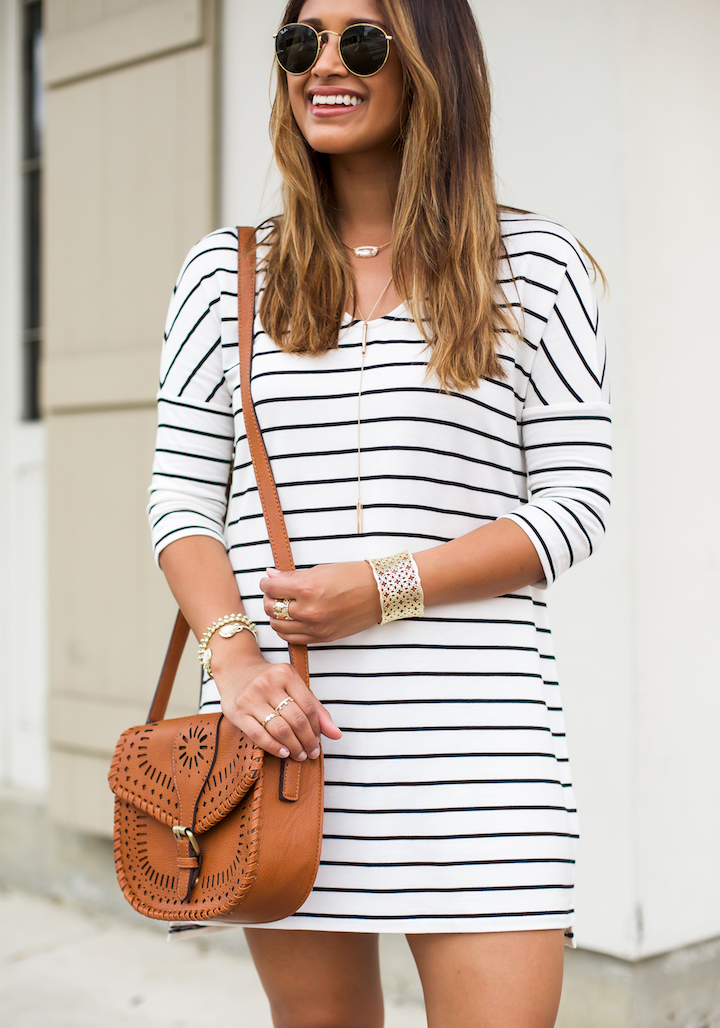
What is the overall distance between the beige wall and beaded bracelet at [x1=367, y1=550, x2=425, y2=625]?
192 cm

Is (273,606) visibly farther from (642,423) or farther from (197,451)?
(642,423)

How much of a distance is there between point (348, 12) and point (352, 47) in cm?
6

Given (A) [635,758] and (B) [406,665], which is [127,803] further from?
(A) [635,758]

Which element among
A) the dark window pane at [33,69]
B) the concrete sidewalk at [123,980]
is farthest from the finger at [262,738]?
the dark window pane at [33,69]

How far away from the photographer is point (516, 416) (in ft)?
4.50

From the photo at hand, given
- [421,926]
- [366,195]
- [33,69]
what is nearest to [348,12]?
[366,195]

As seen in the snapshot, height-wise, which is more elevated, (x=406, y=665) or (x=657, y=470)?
(x=657, y=470)

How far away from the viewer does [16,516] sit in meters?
4.03

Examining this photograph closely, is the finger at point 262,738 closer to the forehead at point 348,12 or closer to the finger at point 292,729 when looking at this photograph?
the finger at point 292,729

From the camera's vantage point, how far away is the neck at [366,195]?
1.47 metres

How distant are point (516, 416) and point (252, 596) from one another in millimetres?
407

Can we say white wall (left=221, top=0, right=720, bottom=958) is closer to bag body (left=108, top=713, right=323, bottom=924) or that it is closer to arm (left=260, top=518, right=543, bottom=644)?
arm (left=260, top=518, right=543, bottom=644)

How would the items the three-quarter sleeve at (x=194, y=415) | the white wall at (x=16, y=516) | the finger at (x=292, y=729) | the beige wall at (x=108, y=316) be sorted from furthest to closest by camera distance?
the white wall at (x=16, y=516) → the beige wall at (x=108, y=316) → the three-quarter sleeve at (x=194, y=415) → the finger at (x=292, y=729)

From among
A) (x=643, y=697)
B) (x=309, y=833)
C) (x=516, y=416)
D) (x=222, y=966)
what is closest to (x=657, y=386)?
(x=643, y=697)
